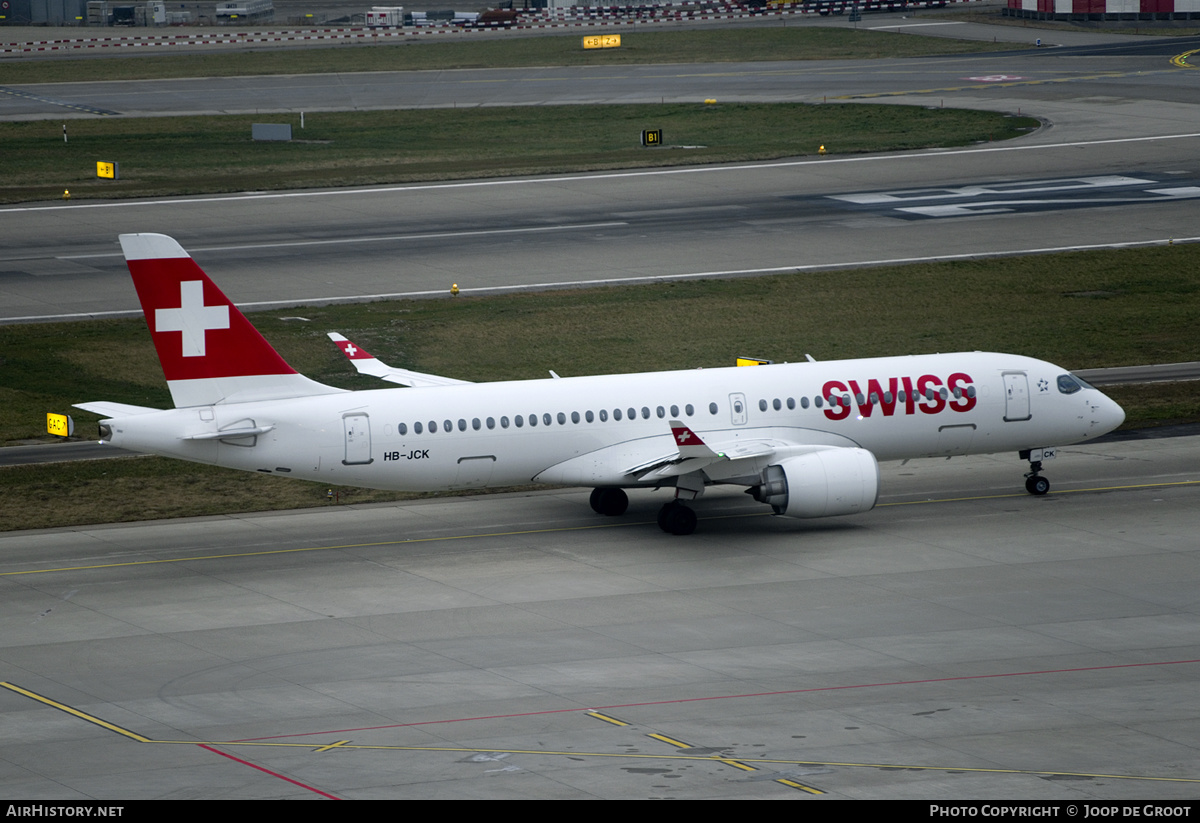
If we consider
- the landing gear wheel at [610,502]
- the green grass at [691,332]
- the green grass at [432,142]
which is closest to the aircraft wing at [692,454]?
the landing gear wheel at [610,502]

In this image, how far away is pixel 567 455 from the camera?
37781 millimetres

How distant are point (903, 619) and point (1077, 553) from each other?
6.46 metres

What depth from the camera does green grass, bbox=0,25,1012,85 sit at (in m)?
122

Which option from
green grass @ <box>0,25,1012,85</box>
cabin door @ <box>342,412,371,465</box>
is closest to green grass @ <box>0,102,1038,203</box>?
green grass @ <box>0,25,1012,85</box>

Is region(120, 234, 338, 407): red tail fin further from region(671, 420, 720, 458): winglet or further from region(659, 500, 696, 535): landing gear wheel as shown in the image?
region(659, 500, 696, 535): landing gear wheel

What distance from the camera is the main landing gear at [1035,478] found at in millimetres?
40469

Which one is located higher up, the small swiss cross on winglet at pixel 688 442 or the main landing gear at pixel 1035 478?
the small swiss cross on winglet at pixel 688 442

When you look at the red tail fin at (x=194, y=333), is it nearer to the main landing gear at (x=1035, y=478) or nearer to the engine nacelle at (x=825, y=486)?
the engine nacelle at (x=825, y=486)

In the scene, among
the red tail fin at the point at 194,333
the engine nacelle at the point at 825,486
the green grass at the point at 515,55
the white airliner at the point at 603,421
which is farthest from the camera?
the green grass at the point at 515,55

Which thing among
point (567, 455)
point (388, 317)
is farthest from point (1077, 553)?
point (388, 317)

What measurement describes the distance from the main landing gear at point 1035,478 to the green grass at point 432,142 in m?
47.4

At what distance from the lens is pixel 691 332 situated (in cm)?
5622

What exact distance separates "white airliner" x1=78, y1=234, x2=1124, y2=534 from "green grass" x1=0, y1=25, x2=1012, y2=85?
283 feet

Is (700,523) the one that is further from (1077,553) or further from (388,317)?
(388,317)
